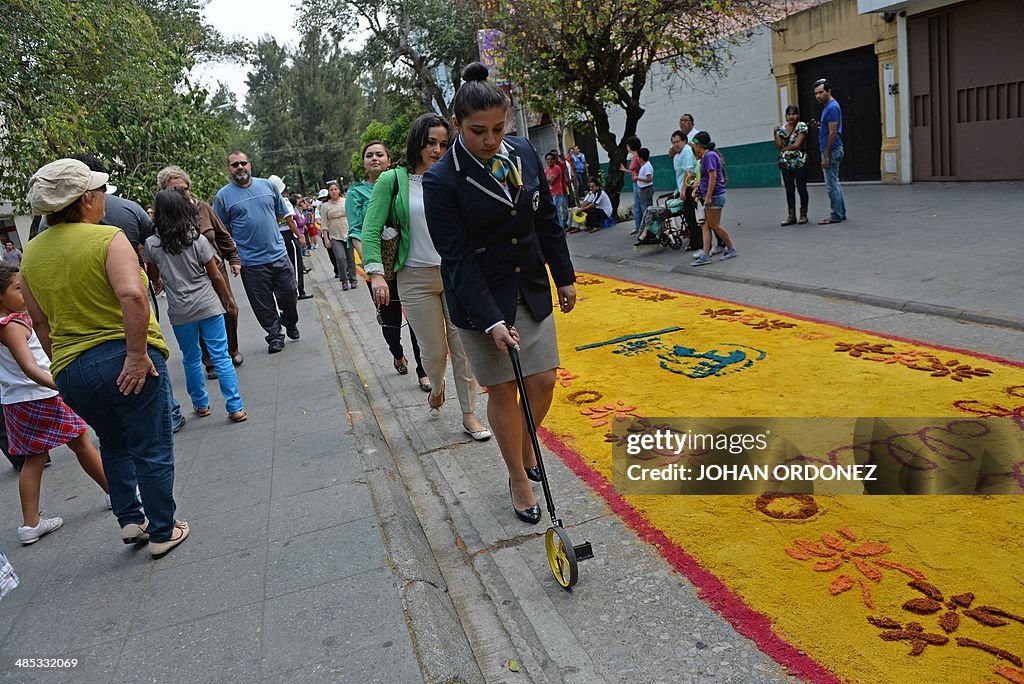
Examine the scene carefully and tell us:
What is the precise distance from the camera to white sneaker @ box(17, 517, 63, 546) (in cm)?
421

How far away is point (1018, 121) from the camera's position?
13.8m

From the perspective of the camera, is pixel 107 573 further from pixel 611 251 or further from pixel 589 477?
pixel 611 251

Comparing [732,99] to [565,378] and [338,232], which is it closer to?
[338,232]

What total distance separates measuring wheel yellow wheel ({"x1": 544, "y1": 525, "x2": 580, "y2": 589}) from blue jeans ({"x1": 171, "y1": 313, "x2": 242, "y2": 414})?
352cm

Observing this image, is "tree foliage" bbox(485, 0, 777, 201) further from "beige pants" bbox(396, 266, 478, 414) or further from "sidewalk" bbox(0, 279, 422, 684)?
"sidewalk" bbox(0, 279, 422, 684)

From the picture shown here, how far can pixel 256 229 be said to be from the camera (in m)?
7.90

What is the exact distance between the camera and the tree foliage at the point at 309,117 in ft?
187

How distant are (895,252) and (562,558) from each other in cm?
730

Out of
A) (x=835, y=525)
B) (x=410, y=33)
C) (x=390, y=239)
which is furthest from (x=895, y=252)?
(x=410, y=33)

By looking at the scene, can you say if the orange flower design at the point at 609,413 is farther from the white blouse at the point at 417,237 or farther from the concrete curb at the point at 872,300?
the concrete curb at the point at 872,300

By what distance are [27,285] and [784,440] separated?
3.64 m

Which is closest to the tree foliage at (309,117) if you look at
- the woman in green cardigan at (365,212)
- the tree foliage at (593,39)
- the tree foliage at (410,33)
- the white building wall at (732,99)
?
the tree foliage at (410,33)

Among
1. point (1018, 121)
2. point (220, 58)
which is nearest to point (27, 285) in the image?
point (1018, 121)

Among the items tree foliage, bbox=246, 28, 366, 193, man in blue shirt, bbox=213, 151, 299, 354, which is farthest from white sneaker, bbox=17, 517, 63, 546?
tree foliage, bbox=246, 28, 366, 193
